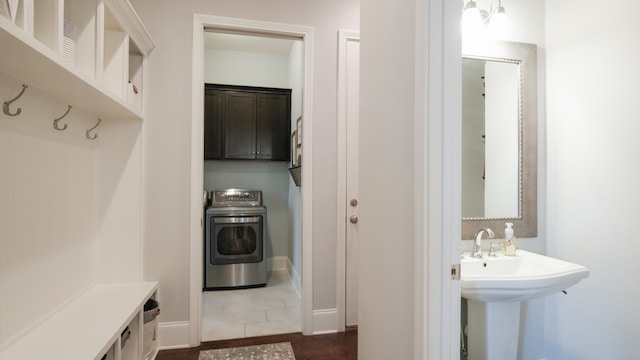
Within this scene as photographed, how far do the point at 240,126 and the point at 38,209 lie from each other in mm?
2579

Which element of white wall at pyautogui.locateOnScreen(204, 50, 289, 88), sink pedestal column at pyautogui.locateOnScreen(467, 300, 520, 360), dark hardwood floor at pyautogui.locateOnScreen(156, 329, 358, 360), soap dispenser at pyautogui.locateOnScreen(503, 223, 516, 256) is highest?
white wall at pyautogui.locateOnScreen(204, 50, 289, 88)

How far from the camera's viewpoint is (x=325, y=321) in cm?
250

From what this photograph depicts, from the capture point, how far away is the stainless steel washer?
342 cm

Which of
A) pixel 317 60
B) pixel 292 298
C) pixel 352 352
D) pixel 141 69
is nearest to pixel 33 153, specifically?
pixel 141 69

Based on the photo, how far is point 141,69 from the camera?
2.21 metres

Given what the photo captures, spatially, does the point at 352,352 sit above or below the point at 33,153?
below

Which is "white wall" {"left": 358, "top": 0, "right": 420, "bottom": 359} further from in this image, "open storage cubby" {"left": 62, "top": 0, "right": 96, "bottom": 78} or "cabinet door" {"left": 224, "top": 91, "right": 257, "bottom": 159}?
"cabinet door" {"left": 224, "top": 91, "right": 257, "bottom": 159}

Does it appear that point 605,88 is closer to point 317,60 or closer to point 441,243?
point 441,243

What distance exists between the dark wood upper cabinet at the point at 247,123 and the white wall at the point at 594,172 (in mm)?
2792

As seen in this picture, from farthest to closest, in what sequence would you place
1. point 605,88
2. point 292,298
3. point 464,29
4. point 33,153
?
point 292,298
point 464,29
point 605,88
point 33,153

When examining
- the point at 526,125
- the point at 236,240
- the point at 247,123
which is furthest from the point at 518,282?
the point at 247,123

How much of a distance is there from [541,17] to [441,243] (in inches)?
73.3

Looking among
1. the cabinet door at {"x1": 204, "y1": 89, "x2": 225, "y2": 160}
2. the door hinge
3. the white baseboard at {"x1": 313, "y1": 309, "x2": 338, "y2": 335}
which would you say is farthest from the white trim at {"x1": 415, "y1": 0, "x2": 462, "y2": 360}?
the cabinet door at {"x1": 204, "y1": 89, "x2": 225, "y2": 160}

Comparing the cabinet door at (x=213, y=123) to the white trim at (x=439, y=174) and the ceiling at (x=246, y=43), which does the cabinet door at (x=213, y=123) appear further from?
the white trim at (x=439, y=174)
